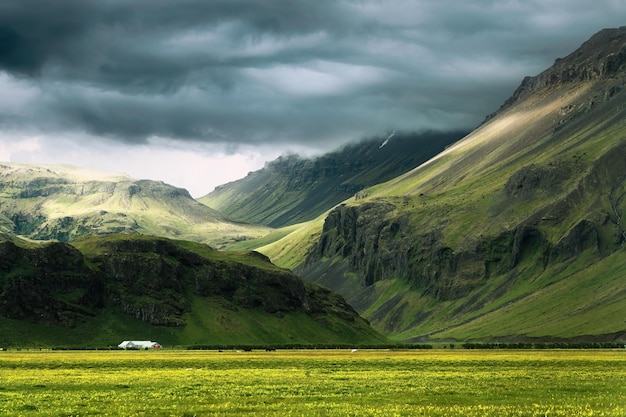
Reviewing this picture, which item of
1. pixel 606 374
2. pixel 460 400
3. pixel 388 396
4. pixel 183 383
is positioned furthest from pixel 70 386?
pixel 606 374

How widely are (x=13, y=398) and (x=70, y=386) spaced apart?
15271mm

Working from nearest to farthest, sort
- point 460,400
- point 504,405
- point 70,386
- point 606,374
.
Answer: point 504,405 → point 460,400 → point 70,386 → point 606,374

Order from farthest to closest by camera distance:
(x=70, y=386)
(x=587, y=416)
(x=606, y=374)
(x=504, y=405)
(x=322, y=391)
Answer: (x=606, y=374) < (x=70, y=386) < (x=322, y=391) < (x=504, y=405) < (x=587, y=416)

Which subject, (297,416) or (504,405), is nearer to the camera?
(297,416)

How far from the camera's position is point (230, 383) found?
81.4 meters

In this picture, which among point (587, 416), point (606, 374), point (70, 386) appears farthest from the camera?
point (606, 374)

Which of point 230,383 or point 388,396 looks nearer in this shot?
point 388,396

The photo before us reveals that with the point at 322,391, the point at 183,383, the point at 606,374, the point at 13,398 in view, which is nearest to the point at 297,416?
the point at 322,391

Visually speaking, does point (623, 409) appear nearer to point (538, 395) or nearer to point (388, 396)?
point (538, 395)

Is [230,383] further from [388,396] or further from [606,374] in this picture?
[606,374]

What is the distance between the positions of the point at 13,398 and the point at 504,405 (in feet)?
131

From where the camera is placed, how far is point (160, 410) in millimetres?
55281

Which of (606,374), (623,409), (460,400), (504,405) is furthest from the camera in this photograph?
(606,374)

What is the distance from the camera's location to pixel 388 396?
65.8m
